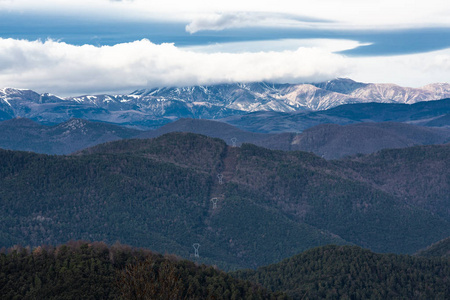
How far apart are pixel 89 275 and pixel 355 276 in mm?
66171

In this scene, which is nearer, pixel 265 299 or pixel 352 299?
pixel 265 299

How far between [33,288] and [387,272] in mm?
84451

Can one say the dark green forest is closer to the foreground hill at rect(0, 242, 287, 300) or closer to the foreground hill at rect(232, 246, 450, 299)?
the foreground hill at rect(0, 242, 287, 300)

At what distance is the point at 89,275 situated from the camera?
107562 mm

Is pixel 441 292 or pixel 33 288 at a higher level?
pixel 33 288

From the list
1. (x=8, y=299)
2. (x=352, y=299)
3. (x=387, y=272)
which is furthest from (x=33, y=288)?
(x=387, y=272)

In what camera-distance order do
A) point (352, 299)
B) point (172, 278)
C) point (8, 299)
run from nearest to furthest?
1. point (172, 278)
2. point (8, 299)
3. point (352, 299)

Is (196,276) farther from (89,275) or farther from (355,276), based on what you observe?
(355,276)

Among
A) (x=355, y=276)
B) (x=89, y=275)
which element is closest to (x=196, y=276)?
(x=89, y=275)

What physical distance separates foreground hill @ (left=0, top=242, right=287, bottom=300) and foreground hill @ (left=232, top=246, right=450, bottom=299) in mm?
23085

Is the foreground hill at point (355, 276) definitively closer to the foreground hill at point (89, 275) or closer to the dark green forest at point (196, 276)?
the dark green forest at point (196, 276)

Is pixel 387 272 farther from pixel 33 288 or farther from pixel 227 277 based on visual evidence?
pixel 33 288

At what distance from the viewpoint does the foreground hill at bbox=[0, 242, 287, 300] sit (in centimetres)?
10181

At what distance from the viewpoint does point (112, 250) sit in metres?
119
